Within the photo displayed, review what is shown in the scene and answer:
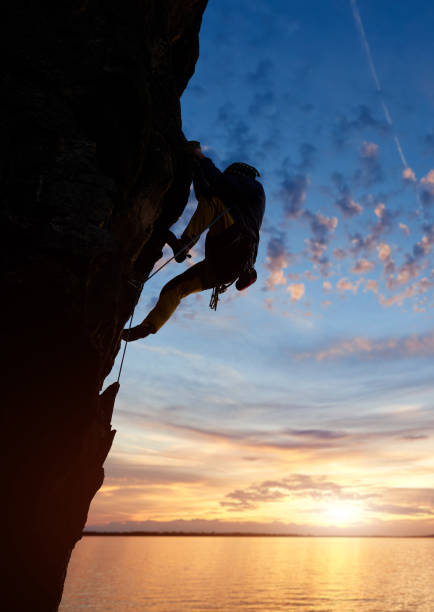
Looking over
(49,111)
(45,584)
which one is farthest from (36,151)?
(45,584)

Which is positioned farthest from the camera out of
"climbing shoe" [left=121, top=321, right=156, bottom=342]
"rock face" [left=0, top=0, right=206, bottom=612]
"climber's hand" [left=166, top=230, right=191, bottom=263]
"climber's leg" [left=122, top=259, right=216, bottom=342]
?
"climber's hand" [left=166, top=230, right=191, bottom=263]

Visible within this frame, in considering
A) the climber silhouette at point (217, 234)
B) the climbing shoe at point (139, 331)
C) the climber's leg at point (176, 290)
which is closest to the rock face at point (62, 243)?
the climbing shoe at point (139, 331)

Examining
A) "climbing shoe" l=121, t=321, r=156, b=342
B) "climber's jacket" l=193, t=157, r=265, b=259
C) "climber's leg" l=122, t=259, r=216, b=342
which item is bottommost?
"climbing shoe" l=121, t=321, r=156, b=342

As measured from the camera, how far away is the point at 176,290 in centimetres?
862

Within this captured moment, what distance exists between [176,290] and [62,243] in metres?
3.09

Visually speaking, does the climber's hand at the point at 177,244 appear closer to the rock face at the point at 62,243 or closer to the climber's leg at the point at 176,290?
the climber's leg at the point at 176,290

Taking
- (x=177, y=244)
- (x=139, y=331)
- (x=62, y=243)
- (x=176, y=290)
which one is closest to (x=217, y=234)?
(x=177, y=244)

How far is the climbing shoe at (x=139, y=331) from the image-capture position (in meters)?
8.11

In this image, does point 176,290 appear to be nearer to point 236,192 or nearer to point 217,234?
point 217,234

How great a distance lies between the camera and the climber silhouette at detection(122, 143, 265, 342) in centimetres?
818

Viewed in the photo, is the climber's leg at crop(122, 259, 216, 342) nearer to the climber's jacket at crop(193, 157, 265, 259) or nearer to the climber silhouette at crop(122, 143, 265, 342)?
the climber silhouette at crop(122, 143, 265, 342)

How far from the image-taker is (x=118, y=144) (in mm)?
6852

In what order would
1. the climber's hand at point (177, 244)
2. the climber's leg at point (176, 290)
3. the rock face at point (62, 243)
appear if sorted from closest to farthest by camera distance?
1. the rock face at point (62, 243)
2. the climber's leg at point (176, 290)
3. the climber's hand at point (177, 244)

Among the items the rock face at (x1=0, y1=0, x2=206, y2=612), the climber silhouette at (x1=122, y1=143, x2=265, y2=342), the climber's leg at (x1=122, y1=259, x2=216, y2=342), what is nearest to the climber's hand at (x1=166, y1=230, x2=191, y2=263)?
the climber silhouette at (x1=122, y1=143, x2=265, y2=342)
